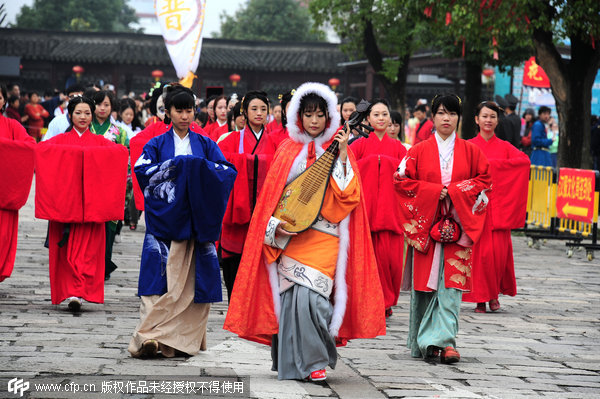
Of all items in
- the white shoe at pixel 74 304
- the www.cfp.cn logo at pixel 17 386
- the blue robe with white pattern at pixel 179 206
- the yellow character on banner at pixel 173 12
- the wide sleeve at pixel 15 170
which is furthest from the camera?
the yellow character on banner at pixel 173 12

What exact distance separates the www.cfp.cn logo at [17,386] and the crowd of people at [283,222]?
3.47 ft

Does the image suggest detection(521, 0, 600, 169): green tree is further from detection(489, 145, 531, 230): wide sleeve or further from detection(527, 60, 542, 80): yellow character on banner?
detection(527, 60, 542, 80): yellow character on banner

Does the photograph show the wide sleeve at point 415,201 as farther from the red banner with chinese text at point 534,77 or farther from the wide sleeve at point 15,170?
the red banner with chinese text at point 534,77

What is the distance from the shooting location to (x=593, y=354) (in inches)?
277

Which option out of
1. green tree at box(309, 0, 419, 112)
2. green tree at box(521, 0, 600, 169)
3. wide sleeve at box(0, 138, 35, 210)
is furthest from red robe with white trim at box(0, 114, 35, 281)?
green tree at box(309, 0, 419, 112)

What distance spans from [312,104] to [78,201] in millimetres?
3019

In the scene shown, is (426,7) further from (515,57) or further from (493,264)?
(493,264)

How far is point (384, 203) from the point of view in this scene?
8477 millimetres

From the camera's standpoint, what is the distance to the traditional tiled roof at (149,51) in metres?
38.2

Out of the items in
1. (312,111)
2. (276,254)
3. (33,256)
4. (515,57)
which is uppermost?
(515,57)

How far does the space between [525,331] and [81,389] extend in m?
4.19

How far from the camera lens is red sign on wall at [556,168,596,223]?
13.2m

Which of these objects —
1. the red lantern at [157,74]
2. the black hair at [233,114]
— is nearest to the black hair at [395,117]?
the black hair at [233,114]

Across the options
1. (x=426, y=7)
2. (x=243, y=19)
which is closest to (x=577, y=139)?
(x=426, y=7)
